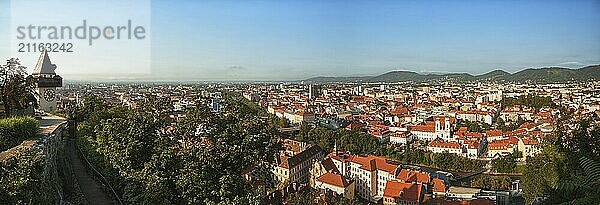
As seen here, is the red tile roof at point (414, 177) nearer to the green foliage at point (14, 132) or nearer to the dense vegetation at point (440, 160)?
the dense vegetation at point (440, 160)

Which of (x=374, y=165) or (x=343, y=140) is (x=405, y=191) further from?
(x=343, y=140)

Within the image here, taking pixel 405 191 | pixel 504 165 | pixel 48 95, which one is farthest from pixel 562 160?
pixel 504 165

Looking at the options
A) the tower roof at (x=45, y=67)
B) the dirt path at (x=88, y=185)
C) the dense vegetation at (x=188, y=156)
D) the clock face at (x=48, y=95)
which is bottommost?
the dirt path at (x=88, y=185)

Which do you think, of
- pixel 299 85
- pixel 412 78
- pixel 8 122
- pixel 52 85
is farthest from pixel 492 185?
pixel 412 78

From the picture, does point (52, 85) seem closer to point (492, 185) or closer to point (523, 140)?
point (492, 185)

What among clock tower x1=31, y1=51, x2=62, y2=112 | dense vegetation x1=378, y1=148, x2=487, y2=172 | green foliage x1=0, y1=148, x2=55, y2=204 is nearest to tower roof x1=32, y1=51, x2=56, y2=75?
clock tower x1=31, y1=51, x2=62, y2=112

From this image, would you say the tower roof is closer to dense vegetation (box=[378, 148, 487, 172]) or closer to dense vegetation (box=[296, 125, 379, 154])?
dense vegetation (box=[296, 125, 379, 154])

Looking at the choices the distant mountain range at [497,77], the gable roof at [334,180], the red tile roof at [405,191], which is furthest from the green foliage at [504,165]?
the distant mountain range at [497,77]
